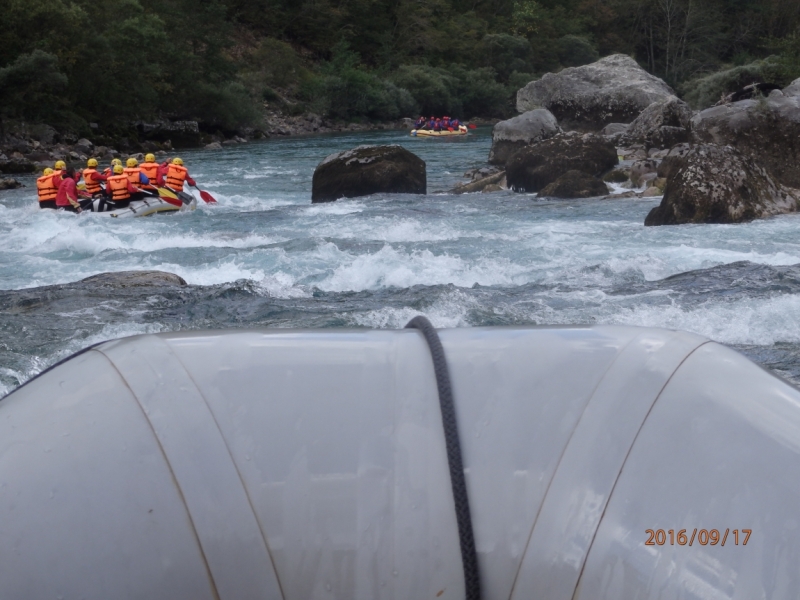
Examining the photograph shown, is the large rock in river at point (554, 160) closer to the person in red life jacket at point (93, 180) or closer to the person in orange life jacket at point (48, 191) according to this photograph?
the person in red life jacket at point (93, 180)

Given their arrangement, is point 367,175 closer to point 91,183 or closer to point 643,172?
point 91,183

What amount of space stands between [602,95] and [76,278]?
2075 centimetres

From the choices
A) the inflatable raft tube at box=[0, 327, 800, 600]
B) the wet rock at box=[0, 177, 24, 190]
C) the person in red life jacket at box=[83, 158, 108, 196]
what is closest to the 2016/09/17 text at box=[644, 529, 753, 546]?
the inflatable raft tube at box=[0, 327, 800, 600]

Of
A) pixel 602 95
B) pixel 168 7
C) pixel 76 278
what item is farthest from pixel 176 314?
pixel 168 7

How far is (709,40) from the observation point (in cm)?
4875

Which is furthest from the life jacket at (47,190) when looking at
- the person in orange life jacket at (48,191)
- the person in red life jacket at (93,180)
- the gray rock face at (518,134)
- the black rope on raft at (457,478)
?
the black rope on raft at (457,478)

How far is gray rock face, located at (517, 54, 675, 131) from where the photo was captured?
24.8 metres

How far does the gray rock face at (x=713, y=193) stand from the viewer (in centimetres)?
951

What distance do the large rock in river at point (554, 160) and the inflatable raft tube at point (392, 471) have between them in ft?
40.2

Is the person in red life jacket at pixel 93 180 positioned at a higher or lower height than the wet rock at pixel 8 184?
higher

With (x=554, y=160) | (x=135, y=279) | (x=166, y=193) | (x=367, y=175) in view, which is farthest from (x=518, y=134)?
(x=135, y=279)

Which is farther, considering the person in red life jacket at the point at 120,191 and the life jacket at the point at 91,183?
the life jacket at the point at 91,183

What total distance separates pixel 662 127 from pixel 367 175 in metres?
7.63

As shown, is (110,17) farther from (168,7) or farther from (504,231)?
(504,231)
